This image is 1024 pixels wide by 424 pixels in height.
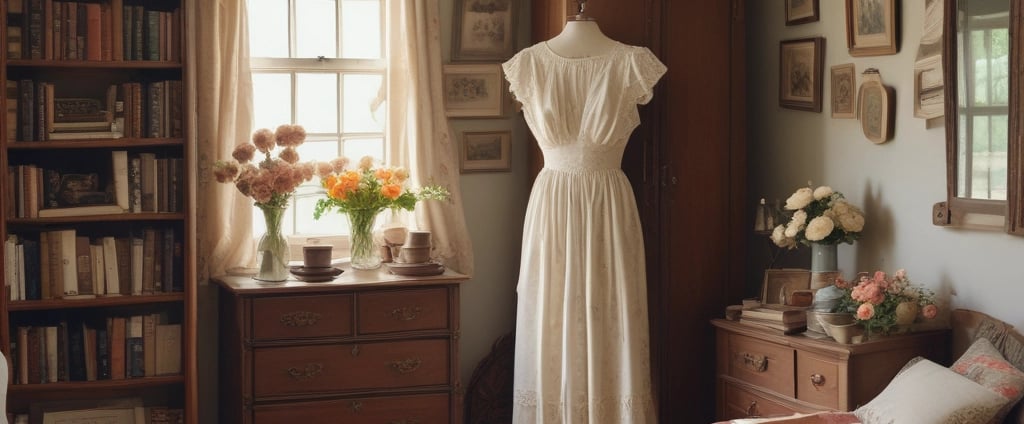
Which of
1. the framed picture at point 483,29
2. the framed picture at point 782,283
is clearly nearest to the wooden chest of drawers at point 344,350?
the framed picture at point 483,29

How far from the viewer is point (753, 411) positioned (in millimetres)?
4105

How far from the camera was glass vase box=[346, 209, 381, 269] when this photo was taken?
4.35 m

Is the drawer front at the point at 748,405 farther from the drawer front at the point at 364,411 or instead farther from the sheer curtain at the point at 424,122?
the sheer curtain at the point at 424,122

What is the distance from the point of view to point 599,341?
4168 mm

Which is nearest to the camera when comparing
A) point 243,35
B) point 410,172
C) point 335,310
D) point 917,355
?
point 917,355

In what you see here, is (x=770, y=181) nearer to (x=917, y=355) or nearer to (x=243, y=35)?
(x=917, y=355)

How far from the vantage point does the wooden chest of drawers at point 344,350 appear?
13.2ft

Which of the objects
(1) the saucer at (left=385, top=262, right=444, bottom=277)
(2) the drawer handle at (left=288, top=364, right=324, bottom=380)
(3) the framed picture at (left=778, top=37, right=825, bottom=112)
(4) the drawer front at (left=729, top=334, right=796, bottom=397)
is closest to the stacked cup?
(1) the saucer at (left=385, top=262, right=444, bottom=277)

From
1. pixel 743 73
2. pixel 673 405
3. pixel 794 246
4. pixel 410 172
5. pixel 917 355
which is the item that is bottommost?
pixel 673 405

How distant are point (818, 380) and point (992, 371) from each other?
648 mm

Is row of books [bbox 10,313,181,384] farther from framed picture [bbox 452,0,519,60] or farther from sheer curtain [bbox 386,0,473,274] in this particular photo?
framed picture [bbox 452,0,519,60]

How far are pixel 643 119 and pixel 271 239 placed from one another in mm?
1496

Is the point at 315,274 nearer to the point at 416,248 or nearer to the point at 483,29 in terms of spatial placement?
the point at 416,248

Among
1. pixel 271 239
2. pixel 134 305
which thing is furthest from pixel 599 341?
pixel 134 305
